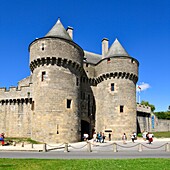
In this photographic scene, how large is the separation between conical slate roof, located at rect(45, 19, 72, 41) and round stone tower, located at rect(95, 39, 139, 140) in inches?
315

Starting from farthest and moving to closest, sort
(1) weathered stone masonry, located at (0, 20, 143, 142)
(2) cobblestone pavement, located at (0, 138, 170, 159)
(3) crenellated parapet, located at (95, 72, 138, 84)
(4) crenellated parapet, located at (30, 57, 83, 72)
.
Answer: (3) crenellated parapet, located at (95, 72, 138, 84) < (4) crenellated parapet, located at (30, 57, 83, 72) < (1) weathered stone masonry, located at (0, 20, 143, 142) < (2) cobblestone pavement, located at (0, 138, 170, 159)

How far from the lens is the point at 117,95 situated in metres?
32.1

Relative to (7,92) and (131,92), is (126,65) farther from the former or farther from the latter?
(7,92)

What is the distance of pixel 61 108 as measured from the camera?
26.0 m

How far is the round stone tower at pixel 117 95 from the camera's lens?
31406mm

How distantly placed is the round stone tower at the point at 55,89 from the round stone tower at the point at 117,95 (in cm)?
599

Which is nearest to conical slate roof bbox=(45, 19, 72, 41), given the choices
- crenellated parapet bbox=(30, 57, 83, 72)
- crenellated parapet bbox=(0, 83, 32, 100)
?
crenellated parapet bbox=(30, 57, 83, 72)

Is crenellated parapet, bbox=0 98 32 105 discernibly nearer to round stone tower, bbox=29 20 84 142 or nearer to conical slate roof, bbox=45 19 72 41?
round stone tower, bbox=29 20 84 142

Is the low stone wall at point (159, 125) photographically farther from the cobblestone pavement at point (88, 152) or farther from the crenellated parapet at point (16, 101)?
the cobblestone pavement at point (88, 152)

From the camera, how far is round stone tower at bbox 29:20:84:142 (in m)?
25.4

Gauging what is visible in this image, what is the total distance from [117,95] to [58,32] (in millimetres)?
11937

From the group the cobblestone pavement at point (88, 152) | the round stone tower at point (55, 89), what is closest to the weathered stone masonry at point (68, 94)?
the round stone tower at point (55, 89)

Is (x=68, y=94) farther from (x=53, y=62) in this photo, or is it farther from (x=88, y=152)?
(x=88, y=152)

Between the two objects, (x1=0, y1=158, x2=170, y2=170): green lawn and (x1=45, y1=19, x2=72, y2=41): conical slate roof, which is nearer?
(x1=0, y1=158, x2=170, y2=170): green lawn
